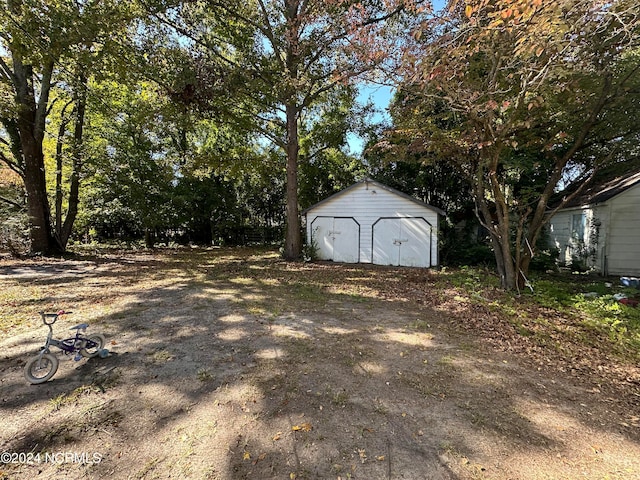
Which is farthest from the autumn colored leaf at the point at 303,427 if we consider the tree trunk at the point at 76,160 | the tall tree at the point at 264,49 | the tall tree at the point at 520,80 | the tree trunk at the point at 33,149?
the tree trunk at the point at 76,160

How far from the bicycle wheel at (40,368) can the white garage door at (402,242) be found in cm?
1024

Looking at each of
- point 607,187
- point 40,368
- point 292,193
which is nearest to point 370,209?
point 292,193

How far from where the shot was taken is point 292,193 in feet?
41.7

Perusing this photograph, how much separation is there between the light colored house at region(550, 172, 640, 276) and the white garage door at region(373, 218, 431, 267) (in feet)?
15.7

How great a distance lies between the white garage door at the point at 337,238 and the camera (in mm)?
12422

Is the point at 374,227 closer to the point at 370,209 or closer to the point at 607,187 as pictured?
the point at 370,209

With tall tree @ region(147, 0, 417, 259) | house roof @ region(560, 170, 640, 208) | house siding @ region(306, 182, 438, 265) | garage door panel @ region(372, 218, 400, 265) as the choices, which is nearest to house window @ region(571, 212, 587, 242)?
house roof @ region(560, 170, 640, 208)

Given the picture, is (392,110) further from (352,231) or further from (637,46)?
(352,231)

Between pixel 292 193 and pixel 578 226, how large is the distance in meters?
10.3

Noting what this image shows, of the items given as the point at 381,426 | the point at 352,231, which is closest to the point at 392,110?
the point at 352,231

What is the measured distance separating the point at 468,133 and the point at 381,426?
6248 millimetres

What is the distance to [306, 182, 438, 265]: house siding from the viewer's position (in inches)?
444

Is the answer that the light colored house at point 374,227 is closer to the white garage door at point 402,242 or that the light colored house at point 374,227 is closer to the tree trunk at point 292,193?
the white garage door at point 402,242

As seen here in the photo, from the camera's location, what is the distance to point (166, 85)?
392 inches
